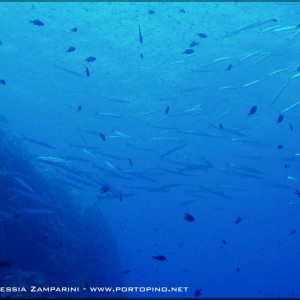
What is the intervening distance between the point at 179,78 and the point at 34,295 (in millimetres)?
19603

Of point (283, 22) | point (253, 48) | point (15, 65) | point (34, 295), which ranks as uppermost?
point (15, 65)

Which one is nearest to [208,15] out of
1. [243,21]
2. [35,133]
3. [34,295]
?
[243,21]

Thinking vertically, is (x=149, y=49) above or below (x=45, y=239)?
above

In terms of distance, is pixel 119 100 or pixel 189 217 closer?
pixel 189 217

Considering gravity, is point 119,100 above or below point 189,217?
above

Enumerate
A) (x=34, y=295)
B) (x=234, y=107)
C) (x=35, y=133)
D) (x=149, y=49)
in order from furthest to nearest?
1. (x=35, y=133)
2. (x=234, y=107)
3. (x=149, y=49)
4. (x=34, y=295)

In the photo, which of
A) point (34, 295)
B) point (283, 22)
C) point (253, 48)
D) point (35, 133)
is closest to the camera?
point (34, 295)

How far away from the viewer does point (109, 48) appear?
2380cm

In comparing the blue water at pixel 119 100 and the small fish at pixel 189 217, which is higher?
the blue water at pixel 119 100

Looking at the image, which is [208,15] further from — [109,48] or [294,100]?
[294,100]

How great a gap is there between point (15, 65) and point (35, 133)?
102ft

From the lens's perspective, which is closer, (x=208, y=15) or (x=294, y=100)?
(x=208, y=15)

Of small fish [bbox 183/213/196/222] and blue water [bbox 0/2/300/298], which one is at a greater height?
blue water [bbox 0/2/300/298]

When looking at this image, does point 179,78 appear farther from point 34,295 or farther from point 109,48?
point 34,295
